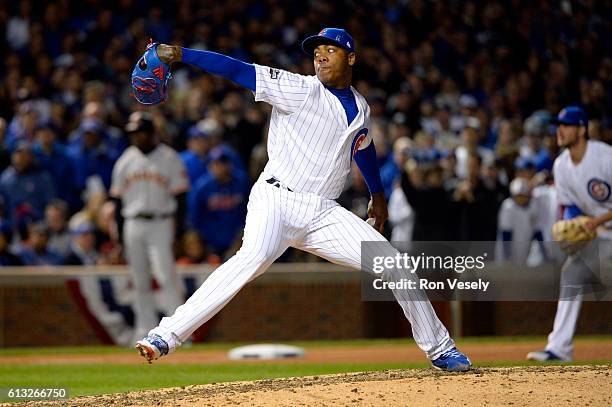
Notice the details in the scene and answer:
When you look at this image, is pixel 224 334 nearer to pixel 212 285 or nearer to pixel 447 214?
pixel 447 214

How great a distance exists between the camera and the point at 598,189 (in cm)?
855

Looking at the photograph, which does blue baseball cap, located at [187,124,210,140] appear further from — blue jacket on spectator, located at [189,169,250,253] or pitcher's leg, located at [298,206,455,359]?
pitcher's leg, located at [298,206,455,359]

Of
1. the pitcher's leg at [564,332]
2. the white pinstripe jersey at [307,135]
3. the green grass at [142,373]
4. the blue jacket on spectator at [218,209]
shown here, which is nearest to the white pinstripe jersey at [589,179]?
the pitcher's leg at [564,332]

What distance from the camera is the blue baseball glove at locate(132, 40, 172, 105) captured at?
6.16m

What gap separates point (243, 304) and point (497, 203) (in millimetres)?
2916

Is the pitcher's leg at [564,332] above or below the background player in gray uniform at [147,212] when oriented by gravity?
below

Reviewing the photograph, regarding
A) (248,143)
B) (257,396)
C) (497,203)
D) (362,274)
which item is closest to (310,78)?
(257,396)

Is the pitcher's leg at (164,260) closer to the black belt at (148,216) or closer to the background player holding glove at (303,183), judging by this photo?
the black belt at (148,216)

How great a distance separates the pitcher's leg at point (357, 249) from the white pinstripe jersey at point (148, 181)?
5.11m

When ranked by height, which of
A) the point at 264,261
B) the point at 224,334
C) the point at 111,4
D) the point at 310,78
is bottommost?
the point at 224,334

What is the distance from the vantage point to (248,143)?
45.0 feet

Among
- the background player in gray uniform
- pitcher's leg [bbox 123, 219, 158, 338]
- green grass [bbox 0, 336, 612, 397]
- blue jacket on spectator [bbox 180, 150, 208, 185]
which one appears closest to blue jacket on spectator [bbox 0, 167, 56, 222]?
the background player in gray uniform

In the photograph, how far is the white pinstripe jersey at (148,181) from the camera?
11359 mm

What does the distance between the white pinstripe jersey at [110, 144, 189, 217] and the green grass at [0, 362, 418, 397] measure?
2.26m
